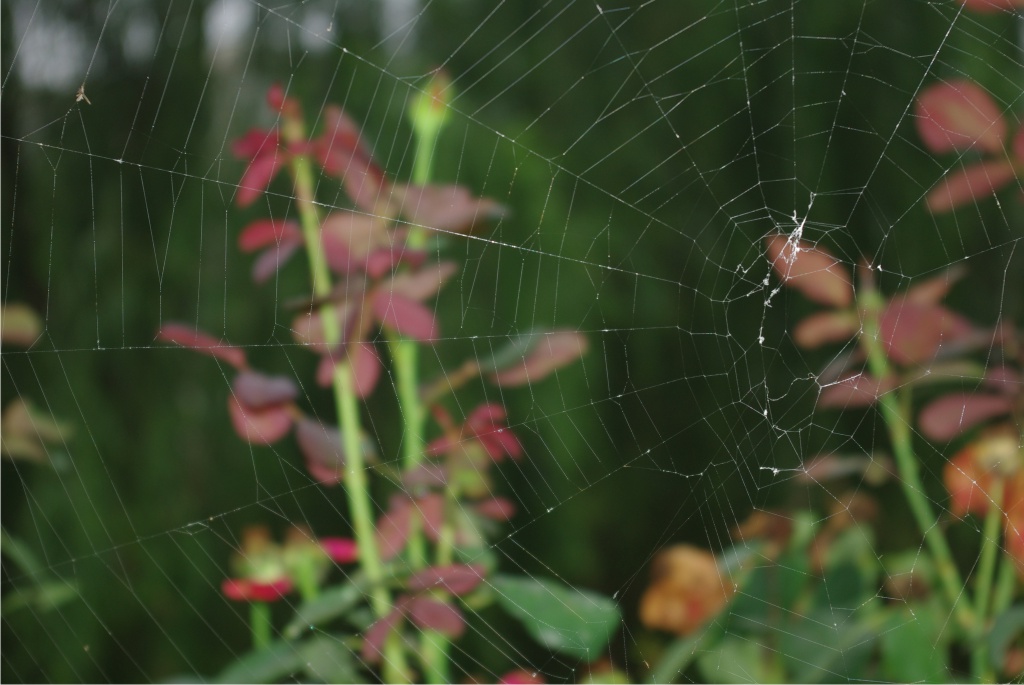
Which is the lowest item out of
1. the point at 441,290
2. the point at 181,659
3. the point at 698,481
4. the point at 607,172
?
the point at 181,659

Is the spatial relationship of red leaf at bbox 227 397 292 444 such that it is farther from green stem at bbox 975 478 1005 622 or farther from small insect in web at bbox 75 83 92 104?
green stem at bbox 975 478 1005 622

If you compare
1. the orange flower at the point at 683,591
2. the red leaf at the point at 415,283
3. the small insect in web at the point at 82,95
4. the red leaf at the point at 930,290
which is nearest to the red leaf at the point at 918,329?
the red leaf at the point at 930,290

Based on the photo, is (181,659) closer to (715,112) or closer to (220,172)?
(220,172)

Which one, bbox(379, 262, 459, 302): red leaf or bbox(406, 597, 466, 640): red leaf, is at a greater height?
bbox(379, 262, 459, 302): red leaf

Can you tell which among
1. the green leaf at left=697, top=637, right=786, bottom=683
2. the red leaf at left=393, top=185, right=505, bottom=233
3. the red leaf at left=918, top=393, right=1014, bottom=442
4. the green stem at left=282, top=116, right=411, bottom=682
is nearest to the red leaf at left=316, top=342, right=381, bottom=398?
the green stem at left=282, top=116, right=411, bottom=682

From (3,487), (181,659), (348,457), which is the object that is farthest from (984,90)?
(3,487)

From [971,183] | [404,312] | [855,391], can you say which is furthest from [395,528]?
[971,183]
